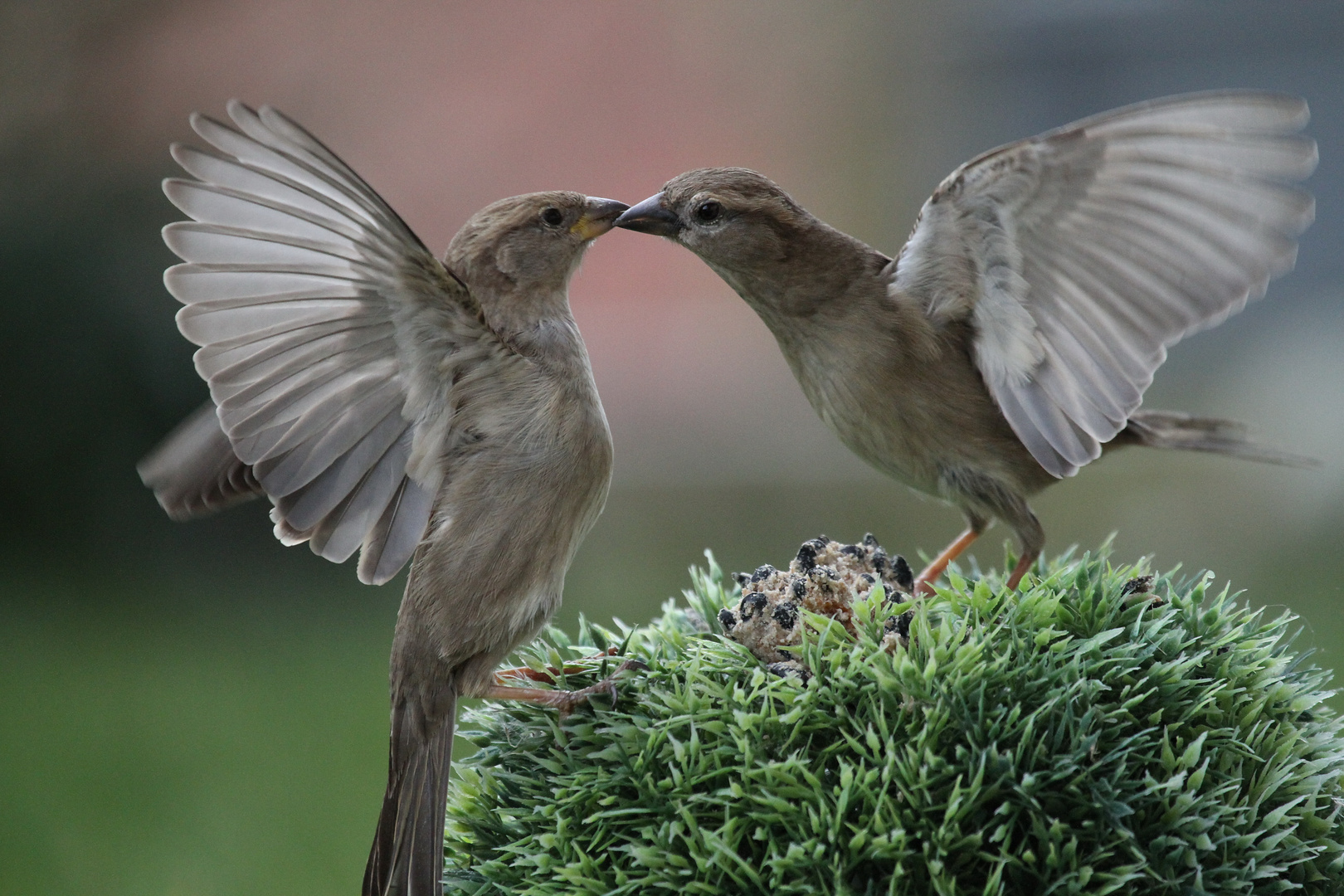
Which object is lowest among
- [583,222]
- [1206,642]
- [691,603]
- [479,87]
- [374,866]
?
[374,866]

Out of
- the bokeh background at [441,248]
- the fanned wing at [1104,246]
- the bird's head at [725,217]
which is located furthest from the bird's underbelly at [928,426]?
the bokeh background at [441,248]

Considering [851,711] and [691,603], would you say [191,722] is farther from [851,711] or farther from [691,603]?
[851,711]

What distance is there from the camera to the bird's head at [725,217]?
2.84 meters

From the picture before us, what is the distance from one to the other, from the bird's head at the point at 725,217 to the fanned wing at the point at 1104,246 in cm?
32

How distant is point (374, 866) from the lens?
2.18m

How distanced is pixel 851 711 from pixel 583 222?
1.38 meters

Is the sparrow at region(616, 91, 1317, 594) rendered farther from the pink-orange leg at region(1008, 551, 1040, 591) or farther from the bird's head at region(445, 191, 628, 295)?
the bird's head at region(445, 191, 628, 295)

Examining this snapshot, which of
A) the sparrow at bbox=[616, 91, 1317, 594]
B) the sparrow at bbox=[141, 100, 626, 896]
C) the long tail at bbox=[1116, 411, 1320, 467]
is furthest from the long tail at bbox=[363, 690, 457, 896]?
the long tail at bbox=[1116, 411, 1320, 467]

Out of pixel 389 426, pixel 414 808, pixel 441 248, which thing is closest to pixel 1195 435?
A: pixel 389 426

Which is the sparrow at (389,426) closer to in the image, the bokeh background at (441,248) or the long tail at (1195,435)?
the long tail at (1195,435)

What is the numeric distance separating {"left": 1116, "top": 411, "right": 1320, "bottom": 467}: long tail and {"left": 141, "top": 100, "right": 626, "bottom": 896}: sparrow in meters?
1.47

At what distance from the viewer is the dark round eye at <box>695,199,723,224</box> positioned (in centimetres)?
284

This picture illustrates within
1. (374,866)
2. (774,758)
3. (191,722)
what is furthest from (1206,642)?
(191,722)

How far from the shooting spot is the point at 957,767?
1808 mm
